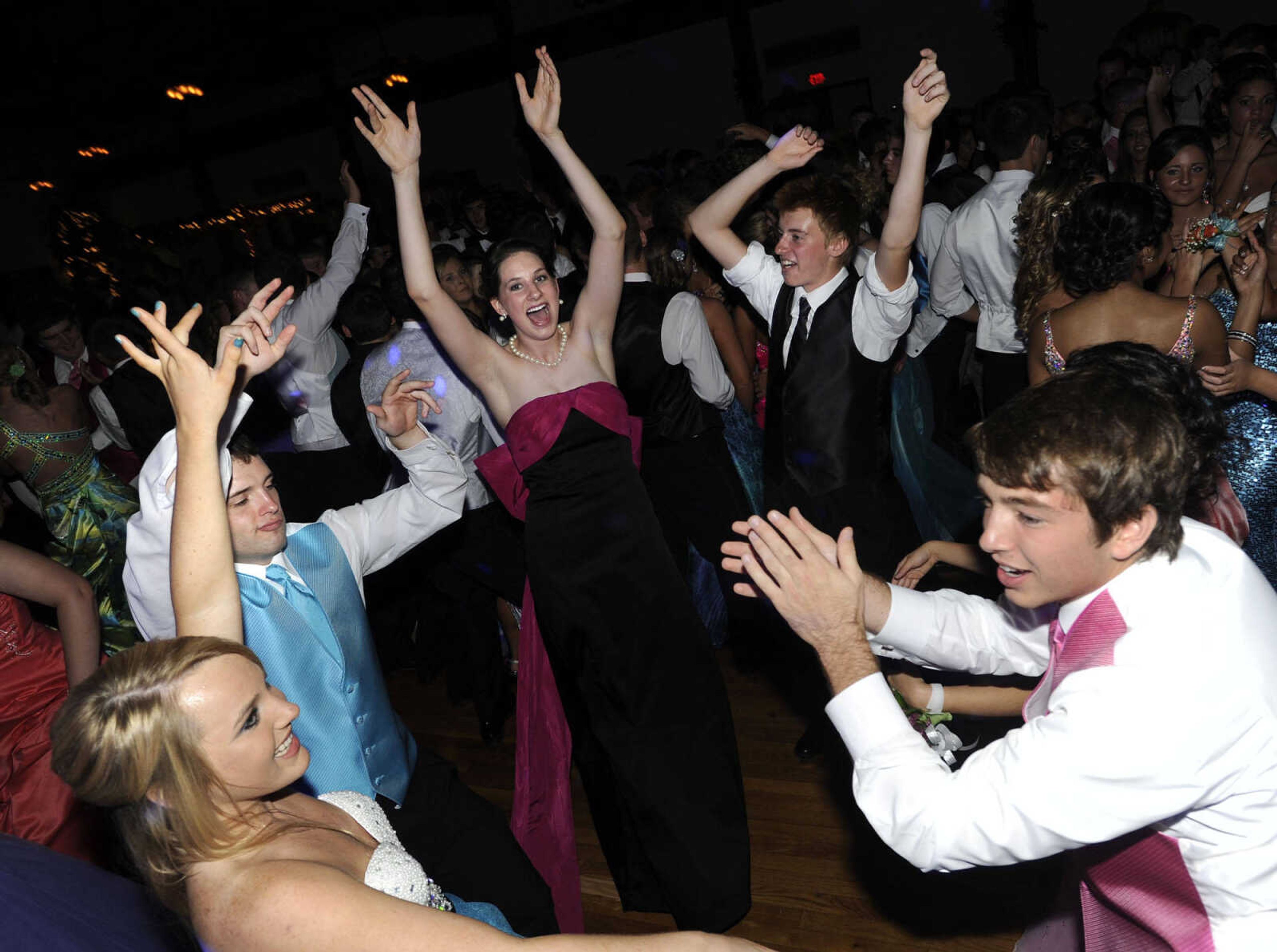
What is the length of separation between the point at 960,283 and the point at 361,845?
9.94 feet

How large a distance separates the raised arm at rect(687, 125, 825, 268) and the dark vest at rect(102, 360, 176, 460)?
1.83 meters

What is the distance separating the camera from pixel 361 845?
1359 millimetres

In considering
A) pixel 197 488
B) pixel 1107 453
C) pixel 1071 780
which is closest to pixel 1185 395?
pixel 1107 453

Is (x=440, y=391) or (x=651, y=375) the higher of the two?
(x=440, y=391)

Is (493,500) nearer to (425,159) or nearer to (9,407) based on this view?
(9,407)

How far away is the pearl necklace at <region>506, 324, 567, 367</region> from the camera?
2.56 meters

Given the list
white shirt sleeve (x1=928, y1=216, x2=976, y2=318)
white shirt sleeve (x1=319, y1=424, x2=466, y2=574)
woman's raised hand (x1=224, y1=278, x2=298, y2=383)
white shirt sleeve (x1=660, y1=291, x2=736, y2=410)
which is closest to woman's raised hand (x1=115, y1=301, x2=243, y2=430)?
woman's raised hand (x1=224, y1=278, x2=298, y2=383)

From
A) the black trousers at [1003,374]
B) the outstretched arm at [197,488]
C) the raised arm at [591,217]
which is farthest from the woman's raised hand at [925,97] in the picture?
the outstretched arm at [197,488]

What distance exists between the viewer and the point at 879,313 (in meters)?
2.35

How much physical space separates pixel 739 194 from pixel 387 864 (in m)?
2.02

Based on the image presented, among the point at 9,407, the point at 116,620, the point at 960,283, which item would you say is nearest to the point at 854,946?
the point at 960,283

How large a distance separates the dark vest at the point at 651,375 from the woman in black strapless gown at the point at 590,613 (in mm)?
374

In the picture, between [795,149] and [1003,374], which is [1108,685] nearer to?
[795,149]

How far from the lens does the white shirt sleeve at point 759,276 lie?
8.86ft
